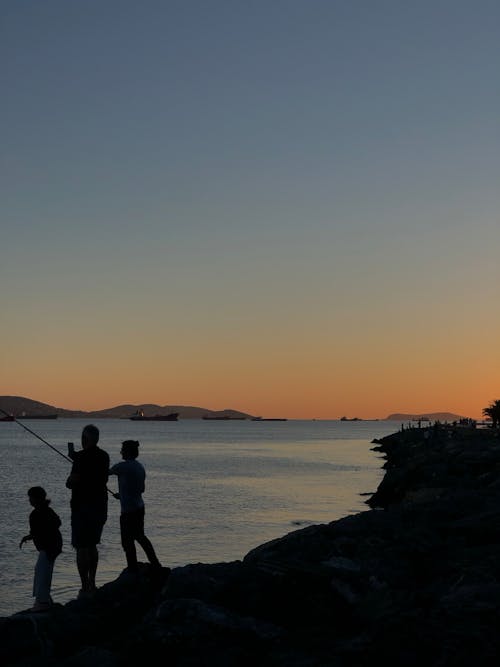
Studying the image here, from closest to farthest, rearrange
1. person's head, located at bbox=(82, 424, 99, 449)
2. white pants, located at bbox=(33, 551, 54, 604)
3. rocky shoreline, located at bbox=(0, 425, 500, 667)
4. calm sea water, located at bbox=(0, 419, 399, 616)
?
rocky shoreline, located at bbox=(0, 425, 500, 667) → person's head, located at bbox=(82, 424, 99, 449) → white pants, located at bbox=(33, 551, 54, 604) → calm sea water, located at bbox=(0, 419, 399, 616)

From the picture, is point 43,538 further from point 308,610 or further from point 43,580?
point 308,610

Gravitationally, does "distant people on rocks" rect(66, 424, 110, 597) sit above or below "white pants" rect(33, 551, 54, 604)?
above

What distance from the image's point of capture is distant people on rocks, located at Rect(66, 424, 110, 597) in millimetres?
8680

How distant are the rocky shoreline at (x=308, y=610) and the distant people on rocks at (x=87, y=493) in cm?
55

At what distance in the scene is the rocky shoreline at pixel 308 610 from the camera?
6660mm

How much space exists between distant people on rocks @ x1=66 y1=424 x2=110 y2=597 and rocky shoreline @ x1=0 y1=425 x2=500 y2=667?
0.55 metres

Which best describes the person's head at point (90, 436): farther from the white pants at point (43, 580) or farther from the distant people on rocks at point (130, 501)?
the white pants at point (43, 580)

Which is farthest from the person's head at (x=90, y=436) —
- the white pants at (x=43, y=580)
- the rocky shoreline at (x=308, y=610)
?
the rocky shoreline at (x=308, y=610)

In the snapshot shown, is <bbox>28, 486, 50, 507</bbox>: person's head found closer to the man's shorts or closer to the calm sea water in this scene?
the man's shorts

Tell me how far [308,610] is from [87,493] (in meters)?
2.69

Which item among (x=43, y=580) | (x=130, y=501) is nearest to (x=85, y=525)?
(x=130, y=501)

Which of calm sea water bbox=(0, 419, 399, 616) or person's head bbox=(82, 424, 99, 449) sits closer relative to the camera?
person's head bbox=(82, 424, 99, 449)

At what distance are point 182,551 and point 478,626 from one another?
16560 millimetres

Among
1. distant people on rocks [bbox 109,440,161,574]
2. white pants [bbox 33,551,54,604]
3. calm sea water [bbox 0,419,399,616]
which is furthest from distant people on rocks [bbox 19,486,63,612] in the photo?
calm sea water [bbox 0,419,399,616]
